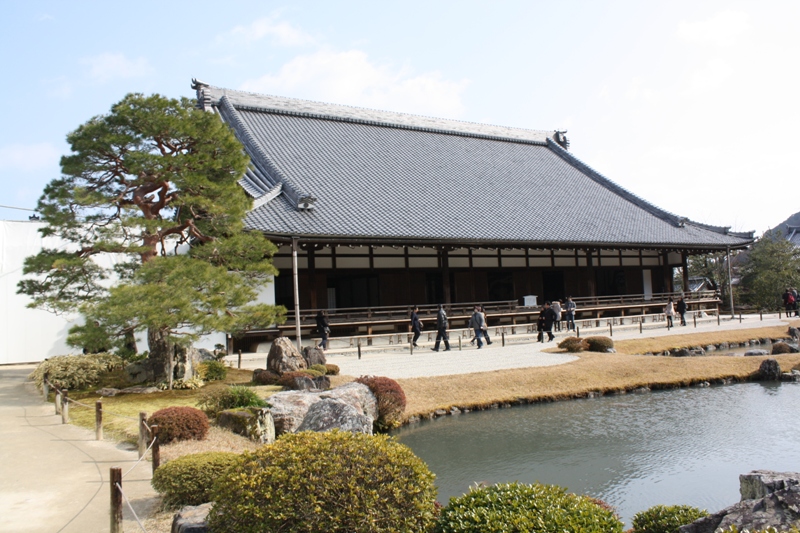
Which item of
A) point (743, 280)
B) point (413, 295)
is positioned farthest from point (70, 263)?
point (743, 280)

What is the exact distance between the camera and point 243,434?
10.0 meters

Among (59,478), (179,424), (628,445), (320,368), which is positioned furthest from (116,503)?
(320,368)

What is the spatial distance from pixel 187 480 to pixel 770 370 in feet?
52.0

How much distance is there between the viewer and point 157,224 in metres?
13.6

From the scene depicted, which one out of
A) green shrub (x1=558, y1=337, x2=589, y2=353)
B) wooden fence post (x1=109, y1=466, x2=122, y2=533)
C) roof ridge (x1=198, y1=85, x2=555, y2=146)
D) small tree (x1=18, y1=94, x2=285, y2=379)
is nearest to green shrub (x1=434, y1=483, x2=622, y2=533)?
wooden fence post (x1=109, y1=466, x2=122, y2=533)

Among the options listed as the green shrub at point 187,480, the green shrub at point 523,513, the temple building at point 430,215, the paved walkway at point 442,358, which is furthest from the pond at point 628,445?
the temple building at point 430,215

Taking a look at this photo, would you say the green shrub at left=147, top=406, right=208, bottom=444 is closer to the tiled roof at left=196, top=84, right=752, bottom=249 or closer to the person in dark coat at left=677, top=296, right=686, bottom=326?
the tiled roof at left=196, top=84, right=752, bottom=249

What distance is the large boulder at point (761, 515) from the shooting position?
14.6ft

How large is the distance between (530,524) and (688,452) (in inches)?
277

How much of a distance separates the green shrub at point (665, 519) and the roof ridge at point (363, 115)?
2612 cm

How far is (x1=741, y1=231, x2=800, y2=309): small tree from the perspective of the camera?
40.0m

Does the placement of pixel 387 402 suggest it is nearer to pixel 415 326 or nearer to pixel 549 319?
pixel 415 326

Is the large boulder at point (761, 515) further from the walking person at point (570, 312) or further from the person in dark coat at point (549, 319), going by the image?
the walking person at point (570, 312)

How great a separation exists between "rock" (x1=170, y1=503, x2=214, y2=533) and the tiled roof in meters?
14.0
